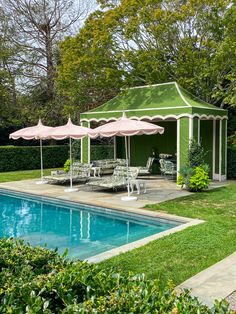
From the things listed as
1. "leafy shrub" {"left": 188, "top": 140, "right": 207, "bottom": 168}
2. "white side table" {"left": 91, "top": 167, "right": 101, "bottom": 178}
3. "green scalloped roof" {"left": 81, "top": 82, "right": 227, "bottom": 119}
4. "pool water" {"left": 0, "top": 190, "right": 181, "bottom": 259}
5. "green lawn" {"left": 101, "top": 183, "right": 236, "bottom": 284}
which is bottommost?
"pool water" {"left": 0, "top": 190, "right": 181, "bottom": 259}

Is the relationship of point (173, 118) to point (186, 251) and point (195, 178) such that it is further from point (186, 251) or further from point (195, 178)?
point (186, 251)

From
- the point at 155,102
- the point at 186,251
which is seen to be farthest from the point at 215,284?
the point at 155,102

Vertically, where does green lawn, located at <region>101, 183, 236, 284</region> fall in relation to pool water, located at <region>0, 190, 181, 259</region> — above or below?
above

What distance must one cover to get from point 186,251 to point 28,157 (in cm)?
1794

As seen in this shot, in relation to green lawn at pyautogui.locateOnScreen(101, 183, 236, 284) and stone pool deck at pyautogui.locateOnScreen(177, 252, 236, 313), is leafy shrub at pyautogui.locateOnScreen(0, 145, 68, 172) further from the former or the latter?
stone pool deck at pyautogui.locateOnScreen(177, 252, 236, 313)

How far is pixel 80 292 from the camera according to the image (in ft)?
10.2

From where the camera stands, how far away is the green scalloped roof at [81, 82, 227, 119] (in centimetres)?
1552

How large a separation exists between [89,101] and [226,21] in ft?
30.2

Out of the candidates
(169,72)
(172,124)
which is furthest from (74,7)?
(172,124)

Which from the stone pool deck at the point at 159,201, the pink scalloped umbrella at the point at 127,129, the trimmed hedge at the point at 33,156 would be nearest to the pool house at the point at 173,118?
the stone pool deck at the point at 159,201

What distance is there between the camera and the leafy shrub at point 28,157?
2182cm

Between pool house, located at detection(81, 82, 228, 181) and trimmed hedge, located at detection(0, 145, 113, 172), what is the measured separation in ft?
13.6

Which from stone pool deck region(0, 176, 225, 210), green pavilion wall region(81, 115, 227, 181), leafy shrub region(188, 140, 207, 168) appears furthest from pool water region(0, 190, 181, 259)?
green pavilion wall region(81, 115, 227, 181)

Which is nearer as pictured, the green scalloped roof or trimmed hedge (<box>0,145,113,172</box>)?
the green scalloped roof
